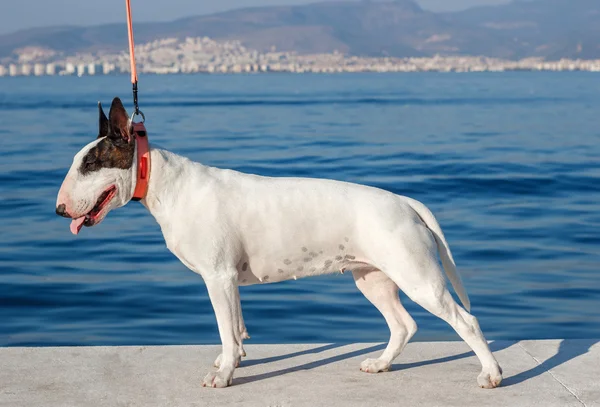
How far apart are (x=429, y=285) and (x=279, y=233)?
97 centimetres

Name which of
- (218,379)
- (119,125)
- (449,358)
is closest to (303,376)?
(218,379)

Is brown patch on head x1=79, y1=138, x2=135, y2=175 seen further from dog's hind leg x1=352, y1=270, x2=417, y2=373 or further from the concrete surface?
dog's hind leg x1=352, y1=270, x2=417, y2=373

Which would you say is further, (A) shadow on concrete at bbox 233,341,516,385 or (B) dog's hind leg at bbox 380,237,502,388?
(A) shadow on concrete at bbox 233,341,516,385

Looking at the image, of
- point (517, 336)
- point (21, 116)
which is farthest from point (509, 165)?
point (21, 116)

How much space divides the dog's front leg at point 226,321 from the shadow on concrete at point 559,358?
1676 millimetres

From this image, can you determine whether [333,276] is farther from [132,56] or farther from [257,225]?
[132,56]

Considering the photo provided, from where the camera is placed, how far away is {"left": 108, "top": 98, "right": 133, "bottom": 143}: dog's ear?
632cm

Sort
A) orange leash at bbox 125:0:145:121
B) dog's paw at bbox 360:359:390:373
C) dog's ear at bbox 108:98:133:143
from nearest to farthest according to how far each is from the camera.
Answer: dog's ear at bbox 108:98:133:143 → orange leash at bbox 125:0:145:121 → dog's paw at bbox 360:359:390:373

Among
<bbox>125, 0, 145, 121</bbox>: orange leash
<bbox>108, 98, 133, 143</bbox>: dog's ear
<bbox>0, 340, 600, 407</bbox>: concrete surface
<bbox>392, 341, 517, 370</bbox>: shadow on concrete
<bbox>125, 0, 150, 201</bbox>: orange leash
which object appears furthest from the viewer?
<bbox>392, 341, 517, 370</bbox>: shadow on concrete

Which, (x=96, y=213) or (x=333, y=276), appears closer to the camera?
(x=96, y=213)

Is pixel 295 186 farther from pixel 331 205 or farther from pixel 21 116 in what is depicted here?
pixel 21 116

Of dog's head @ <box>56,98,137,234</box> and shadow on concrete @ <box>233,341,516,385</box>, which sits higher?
dog's head @ <box>56,98,137,234</box>

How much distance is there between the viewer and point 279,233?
6539 mm

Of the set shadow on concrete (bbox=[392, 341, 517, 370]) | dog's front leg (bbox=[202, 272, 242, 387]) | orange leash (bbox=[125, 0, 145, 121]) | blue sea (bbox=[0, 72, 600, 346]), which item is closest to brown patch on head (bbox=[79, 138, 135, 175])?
orange leash (bbox=[125, 0, 145, 121])
